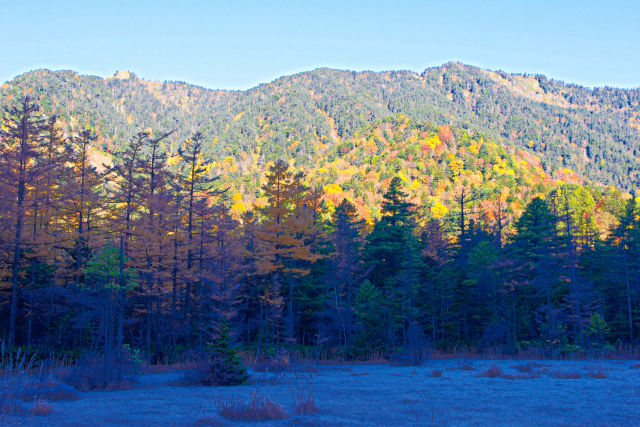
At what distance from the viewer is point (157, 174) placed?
1212 inches

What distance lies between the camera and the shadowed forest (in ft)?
83.5

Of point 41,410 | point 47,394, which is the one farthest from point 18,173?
point 41,410

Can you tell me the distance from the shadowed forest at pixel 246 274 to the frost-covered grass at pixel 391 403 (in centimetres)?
894

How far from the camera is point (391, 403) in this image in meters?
10.7

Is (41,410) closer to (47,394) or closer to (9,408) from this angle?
(9,408)

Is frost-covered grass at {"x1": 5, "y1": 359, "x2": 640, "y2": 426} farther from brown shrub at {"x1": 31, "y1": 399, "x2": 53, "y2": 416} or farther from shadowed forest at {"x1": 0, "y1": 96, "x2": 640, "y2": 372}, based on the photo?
shadowed forest at {"x1": 0, "y1": 96, "x2": 640, "y2": 372}

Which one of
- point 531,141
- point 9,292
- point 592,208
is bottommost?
point 9,292

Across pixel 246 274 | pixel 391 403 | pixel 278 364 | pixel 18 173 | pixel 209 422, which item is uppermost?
pixel 18 173

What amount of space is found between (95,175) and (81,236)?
5.92 metres

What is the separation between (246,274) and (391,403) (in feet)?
77.6

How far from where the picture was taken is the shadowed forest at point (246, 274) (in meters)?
25.5

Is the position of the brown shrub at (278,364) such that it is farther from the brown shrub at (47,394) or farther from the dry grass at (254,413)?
the dry grass at (254,413)

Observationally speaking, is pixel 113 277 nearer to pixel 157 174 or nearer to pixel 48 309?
pixel 48 309

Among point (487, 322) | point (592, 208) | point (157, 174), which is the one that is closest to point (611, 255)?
point (487, 322)
